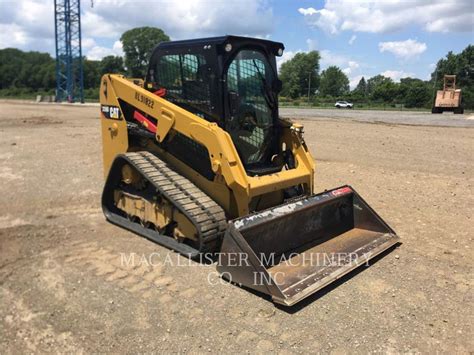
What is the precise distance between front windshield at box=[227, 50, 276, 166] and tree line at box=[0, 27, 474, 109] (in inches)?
2053

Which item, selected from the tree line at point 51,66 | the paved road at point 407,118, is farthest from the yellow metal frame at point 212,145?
the tree line at point 51,66

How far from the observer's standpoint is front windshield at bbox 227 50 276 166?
5.27 meters

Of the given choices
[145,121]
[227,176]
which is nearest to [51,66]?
[145,121]

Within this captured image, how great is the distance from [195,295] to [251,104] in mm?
2526

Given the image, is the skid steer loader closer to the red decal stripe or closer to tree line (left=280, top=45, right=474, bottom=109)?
the red decal stripe

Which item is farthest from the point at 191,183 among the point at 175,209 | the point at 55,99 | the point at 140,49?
the point at 140,49

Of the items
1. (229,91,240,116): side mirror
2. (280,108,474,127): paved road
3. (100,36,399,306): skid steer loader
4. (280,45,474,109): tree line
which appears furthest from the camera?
(280,45,474,109): tree line

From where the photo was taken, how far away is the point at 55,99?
5266cm

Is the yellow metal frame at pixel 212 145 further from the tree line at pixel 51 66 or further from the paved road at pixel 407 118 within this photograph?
the tree line at pixel 51 66

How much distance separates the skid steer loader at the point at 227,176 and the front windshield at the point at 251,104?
0.01m

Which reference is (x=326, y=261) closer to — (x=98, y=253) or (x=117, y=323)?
(x=117, y=323)

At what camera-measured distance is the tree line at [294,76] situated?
2621 inches

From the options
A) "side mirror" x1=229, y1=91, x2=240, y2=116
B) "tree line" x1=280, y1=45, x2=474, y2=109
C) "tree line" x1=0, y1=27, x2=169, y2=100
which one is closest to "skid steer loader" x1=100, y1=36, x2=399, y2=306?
"side mirror" x1=229, y1=91, x2=240, y2=116

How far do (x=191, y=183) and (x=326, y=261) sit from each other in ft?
5.85
